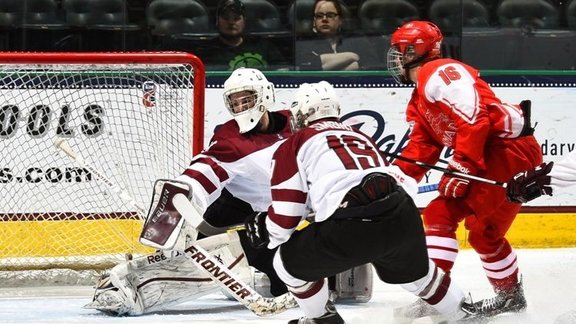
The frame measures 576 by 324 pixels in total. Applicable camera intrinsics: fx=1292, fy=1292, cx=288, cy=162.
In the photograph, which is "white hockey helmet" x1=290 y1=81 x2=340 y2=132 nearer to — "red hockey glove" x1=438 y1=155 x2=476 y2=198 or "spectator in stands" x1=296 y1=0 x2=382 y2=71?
"red hockey glove" x1=438 y1=155 x2=476 y2=198

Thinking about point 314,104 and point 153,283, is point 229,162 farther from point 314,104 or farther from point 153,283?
point 314,104

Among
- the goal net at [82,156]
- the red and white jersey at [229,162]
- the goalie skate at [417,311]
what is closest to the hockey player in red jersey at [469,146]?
the goalie skate at [417,311]

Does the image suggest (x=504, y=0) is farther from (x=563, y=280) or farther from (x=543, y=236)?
(x=563, y=280)

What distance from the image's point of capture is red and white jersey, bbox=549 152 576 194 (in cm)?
402

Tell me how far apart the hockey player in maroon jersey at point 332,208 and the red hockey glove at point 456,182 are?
0.48 metres

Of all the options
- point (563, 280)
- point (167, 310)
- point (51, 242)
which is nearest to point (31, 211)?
point (51, 242)

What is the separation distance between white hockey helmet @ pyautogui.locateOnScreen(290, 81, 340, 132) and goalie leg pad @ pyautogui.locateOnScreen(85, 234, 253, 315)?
2.63 feet

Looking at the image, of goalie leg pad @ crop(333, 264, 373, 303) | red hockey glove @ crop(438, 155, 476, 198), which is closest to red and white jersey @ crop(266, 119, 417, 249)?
red hockey glove @ crop(438, 155, 476, 198)

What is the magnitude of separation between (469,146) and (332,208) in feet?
2.59

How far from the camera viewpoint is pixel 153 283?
186 inches

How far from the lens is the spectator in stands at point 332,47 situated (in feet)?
21.0

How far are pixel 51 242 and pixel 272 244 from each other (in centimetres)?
192

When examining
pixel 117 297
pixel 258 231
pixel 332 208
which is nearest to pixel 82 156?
pixel 117 297

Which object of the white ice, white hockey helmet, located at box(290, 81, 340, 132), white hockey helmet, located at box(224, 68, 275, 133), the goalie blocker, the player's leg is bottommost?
the white ice
